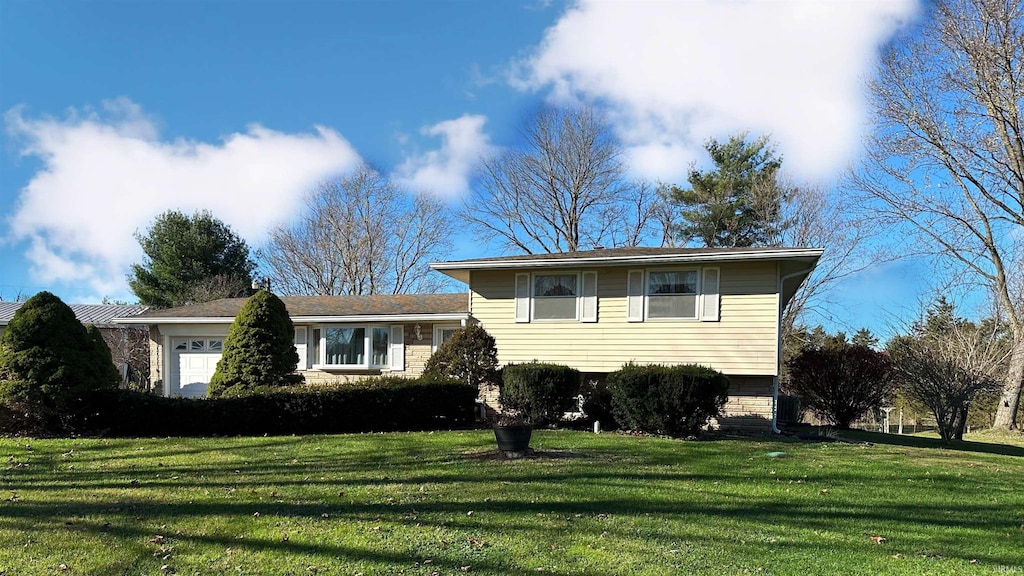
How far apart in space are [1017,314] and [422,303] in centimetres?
1951

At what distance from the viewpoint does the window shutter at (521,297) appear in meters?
14.2

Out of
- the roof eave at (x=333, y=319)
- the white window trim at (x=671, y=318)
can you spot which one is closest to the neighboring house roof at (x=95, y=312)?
the roof eave at (x=333, y=319)

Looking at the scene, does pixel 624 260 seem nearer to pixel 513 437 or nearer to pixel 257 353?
pixel 513 437

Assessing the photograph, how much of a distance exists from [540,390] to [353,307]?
770 centimetres

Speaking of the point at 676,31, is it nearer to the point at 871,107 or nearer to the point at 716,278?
the point at 716,278

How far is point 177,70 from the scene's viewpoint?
1262 centimetres

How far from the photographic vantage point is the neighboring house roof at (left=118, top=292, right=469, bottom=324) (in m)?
15.9

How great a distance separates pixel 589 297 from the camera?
13.9 m

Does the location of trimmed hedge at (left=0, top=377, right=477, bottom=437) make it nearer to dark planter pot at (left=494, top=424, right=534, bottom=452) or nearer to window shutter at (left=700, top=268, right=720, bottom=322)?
dark planter pot at (left=494, top=424, right=534, bottom=452)

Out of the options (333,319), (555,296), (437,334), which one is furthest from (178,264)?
(555,296)

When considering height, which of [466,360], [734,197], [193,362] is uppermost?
[734,197]

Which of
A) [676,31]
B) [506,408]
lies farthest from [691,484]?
[676,31]

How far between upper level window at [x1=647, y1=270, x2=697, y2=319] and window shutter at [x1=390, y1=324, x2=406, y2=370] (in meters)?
6.67

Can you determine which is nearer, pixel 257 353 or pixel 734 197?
pixel 257 353
